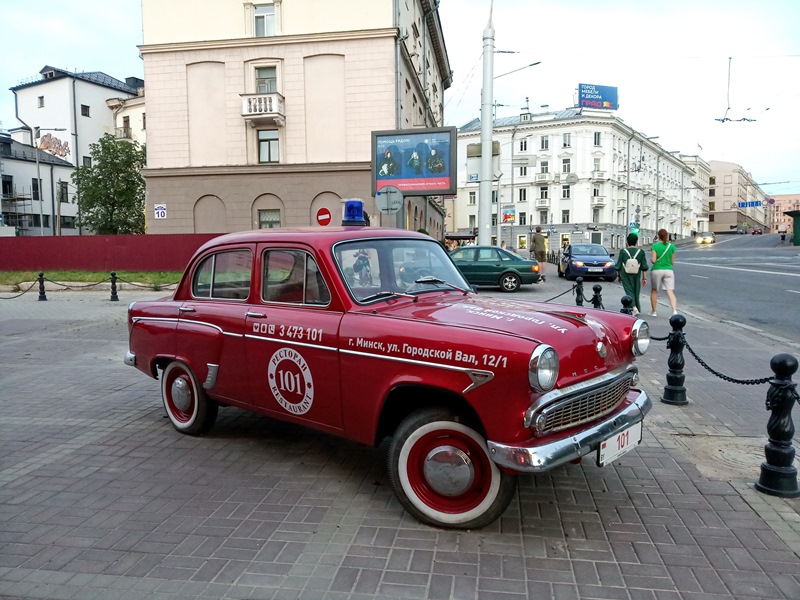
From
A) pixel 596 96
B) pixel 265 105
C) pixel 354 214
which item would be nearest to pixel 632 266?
pixel 354 214

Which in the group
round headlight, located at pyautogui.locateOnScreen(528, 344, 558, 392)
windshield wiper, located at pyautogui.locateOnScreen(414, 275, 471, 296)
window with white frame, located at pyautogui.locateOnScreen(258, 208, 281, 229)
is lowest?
round headlight, located at pyautogui.locateOnScreen(528, 344, 558, 392)

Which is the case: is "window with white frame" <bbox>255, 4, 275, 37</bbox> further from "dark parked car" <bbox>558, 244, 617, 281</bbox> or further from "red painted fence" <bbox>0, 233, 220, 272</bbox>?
"dark parked car" <bbox>558, 244, 617, 281</bbox>

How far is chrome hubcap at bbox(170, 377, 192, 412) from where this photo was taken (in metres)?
5.04

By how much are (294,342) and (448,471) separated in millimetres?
1361

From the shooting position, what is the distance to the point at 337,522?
3.50 m

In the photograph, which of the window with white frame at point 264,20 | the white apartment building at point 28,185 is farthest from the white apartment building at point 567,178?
the window with white frame at point 264,20

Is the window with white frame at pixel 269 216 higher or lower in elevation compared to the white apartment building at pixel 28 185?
lower

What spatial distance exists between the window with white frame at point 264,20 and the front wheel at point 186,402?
26.8m

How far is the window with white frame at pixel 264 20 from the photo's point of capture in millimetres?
27906

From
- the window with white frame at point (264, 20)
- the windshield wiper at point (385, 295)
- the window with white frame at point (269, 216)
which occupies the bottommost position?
the windshield wiper at point (385, 295)

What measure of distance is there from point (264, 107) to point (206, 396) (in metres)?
24.9

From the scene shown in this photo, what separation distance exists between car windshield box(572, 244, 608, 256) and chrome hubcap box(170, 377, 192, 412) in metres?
20.5

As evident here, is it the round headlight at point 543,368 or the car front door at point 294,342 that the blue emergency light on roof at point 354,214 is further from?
the round headlight at point 543,368

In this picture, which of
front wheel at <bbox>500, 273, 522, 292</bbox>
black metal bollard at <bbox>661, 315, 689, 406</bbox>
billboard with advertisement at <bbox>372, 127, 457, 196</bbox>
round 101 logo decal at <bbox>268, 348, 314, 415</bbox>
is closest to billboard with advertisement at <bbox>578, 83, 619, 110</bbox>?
billboard with advertisement at <bbox>372, 127, 457, 196</bbox>
